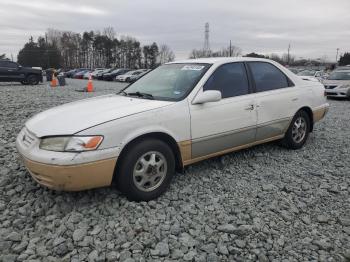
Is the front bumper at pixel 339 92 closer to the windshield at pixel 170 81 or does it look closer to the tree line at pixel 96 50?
the windshield at pixel 170 81

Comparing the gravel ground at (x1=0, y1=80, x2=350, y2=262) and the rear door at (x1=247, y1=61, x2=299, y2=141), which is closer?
the gravel ground at (x1=0, y1=80, x2=350, y2=262)

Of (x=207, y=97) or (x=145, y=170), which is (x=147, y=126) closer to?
(x=145, y=170)

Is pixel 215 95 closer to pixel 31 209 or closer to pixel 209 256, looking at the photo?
pixel 209 256

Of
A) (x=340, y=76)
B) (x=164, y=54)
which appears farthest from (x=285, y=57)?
(x=340, y=76)

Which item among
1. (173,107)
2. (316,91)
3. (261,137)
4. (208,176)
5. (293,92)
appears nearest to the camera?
(173,107)

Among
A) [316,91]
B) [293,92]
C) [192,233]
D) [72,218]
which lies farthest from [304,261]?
[316,91]

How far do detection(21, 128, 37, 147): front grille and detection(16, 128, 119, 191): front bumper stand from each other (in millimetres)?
57

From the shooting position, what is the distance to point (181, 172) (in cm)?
442

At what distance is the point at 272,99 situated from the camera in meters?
4.89

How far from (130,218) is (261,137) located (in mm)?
2402

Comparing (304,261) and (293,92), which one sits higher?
(293,92)

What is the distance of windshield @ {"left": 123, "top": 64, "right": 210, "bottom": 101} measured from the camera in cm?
407

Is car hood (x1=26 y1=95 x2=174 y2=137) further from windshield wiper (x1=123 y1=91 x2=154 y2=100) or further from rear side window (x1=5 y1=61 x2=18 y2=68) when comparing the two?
rear side window (x1=5 y1=61 x2=18 y2=68)

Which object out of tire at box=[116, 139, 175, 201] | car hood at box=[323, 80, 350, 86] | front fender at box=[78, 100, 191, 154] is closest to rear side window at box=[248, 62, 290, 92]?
front fender at box=[78, 100, 191, 154]
